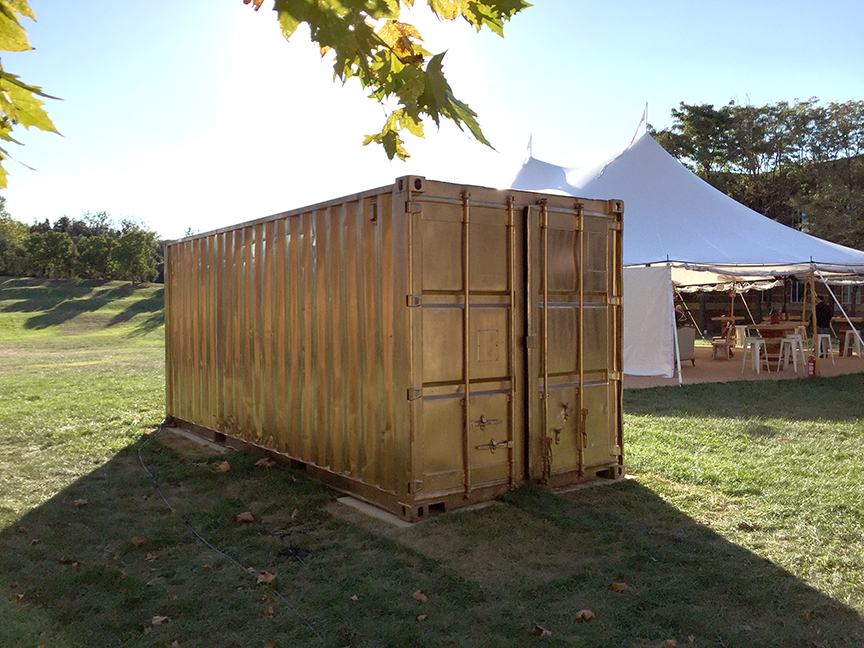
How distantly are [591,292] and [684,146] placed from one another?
34419mm

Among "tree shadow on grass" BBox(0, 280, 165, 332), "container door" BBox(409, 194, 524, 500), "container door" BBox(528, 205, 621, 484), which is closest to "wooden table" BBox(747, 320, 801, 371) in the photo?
"container door" BBox(528, 205, 621, 484)

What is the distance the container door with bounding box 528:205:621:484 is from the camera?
6.35 meters

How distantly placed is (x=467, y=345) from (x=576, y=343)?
134 cm

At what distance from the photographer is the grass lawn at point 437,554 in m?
3.78

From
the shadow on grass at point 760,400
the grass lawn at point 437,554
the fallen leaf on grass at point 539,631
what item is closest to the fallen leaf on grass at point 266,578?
the grass lawn at point 437,554

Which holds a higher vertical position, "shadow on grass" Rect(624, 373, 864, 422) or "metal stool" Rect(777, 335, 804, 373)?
"metal stool" Rect(777, 335, 804, 373)

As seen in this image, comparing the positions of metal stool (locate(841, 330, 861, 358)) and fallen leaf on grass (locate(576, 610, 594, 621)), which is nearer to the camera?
fallen leaf on grass (locate(576, 610, 594, 621))

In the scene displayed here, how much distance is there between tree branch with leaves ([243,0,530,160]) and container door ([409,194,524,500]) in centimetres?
216

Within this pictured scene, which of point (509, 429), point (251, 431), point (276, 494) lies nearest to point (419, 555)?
point (509, 429)

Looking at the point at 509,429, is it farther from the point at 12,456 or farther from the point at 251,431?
the point at 12,456

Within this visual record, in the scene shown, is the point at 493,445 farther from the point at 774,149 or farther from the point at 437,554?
the point at 774,149

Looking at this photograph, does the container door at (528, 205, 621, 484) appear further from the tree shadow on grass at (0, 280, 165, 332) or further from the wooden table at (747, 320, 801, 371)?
the tree shadow on grass at (0, 280, 165, 332)

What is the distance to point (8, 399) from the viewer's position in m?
12.5

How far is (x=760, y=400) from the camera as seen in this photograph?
11.8 meters
